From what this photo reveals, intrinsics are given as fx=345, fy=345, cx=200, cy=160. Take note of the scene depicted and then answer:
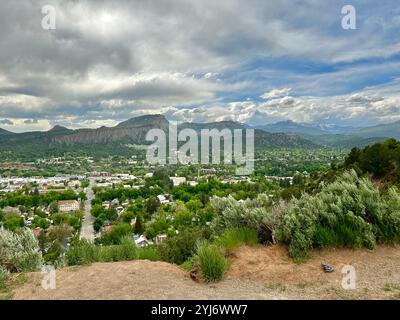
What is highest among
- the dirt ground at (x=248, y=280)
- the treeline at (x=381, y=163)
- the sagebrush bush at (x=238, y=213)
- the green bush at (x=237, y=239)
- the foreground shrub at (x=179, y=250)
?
the treeline at (x=381, y=163)

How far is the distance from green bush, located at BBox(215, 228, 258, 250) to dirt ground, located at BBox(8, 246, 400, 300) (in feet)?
1.03

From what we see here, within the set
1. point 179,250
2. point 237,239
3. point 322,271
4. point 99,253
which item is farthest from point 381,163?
point 99,253

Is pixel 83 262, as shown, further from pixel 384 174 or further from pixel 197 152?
pixel 197 152

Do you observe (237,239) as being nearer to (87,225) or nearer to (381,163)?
(381,163)

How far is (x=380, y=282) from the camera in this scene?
499 centimetres

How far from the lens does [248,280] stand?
5.38 m

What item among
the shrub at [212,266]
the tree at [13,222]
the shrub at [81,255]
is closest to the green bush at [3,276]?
the shrub at [81,255]

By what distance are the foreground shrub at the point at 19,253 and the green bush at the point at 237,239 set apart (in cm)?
352

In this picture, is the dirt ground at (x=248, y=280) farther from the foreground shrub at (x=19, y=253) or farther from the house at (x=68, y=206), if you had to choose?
the house at (x=68, y=206)

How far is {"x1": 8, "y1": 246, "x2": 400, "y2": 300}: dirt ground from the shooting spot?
15.5ft

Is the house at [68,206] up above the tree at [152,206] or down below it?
below

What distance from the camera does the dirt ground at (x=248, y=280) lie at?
4.73 metres
